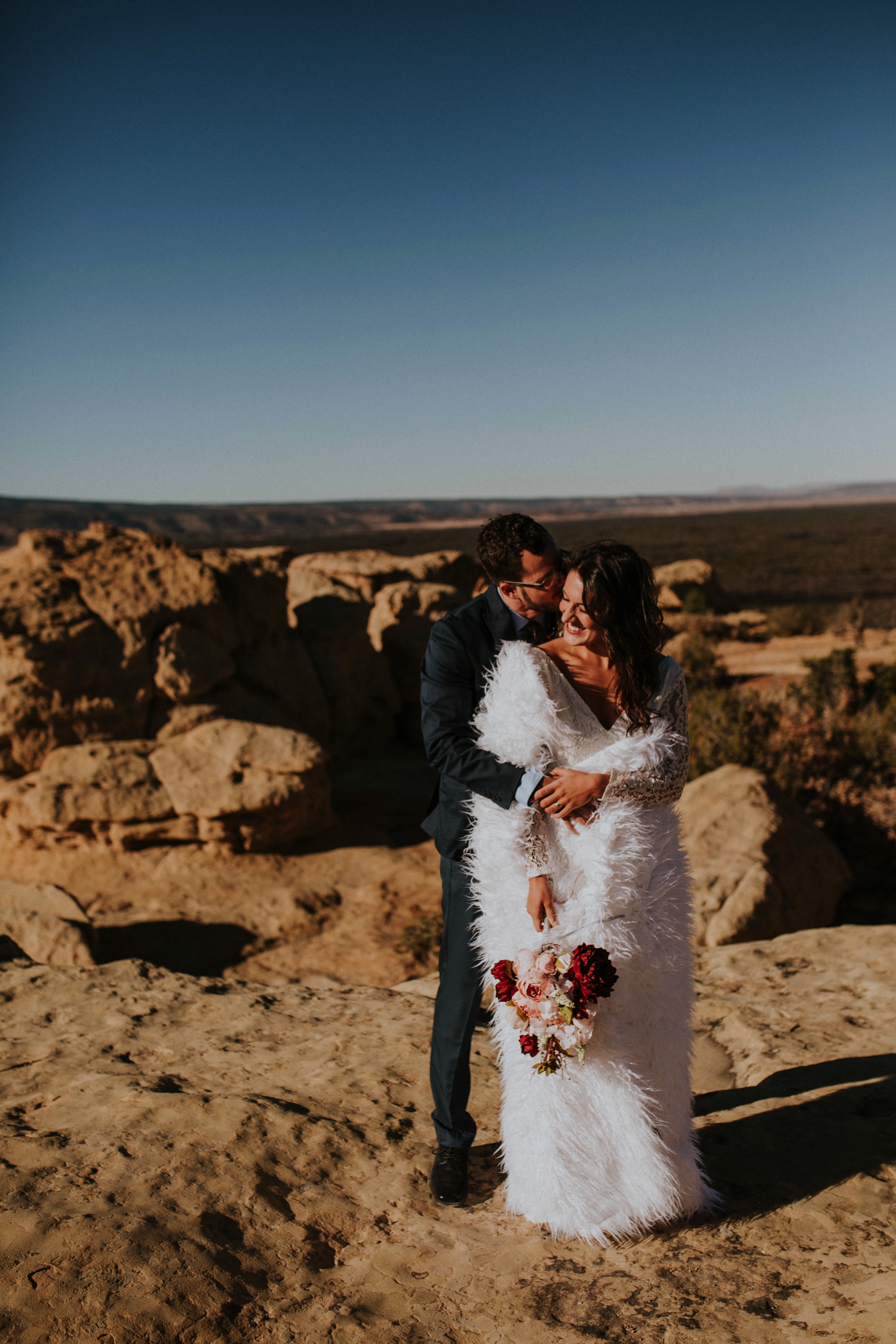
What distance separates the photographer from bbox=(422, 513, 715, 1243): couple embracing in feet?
7.38

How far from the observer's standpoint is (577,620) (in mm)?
2254

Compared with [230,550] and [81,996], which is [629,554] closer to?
[81,996]

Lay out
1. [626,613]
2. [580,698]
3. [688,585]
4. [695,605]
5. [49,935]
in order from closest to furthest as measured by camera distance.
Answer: [626,613], [580,698], [49,935], [695,605], [688,585]

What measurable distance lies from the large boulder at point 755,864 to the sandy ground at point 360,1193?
130 centimetres

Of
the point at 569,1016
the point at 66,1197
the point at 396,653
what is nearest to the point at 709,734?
the point at 396,653

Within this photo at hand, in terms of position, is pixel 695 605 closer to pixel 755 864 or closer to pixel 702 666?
pixel 702 666

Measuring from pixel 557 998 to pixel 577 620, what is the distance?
97 cm

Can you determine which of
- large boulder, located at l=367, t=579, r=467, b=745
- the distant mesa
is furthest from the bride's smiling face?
the distant mesa

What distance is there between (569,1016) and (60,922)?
13.7 ft

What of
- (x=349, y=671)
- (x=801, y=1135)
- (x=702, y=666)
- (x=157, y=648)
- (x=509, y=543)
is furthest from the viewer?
(x=702, y=666)

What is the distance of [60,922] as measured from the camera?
537cm

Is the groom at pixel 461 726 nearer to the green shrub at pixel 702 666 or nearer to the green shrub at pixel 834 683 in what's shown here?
the green shrub at pixel 834 683

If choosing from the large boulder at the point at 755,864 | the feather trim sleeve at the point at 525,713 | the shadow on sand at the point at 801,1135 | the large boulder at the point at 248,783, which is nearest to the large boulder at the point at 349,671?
the large boulder at the point at 248,783

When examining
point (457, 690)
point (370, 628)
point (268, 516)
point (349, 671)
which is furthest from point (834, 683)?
point (268, 516)
